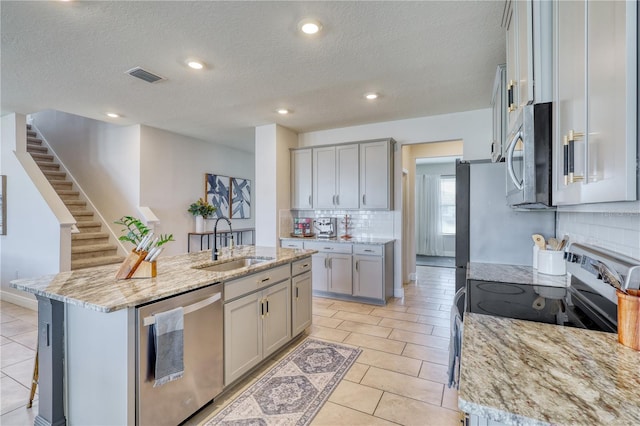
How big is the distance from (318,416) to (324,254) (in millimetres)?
2671

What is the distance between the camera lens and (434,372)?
2480mm

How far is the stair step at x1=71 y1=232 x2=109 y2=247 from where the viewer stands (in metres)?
4.77

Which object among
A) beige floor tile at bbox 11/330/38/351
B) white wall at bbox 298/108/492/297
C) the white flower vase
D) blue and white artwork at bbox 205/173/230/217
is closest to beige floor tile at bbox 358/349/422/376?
white wall at bbox 298/108/492/297

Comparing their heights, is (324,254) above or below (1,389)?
above

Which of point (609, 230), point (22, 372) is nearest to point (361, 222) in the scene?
point (609, 230)

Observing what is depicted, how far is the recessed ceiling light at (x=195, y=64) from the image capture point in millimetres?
2740

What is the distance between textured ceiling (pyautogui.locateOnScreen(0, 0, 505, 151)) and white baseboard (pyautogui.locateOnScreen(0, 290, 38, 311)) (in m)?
2.50

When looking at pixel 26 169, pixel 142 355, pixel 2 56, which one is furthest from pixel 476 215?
pixel 26 169

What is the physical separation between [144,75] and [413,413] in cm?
368

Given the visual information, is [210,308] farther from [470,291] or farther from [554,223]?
[554,223]

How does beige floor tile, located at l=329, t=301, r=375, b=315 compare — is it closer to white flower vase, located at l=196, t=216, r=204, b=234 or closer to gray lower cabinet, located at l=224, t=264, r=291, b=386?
gray lower cabinet, located at l=224, t=264, r=291, b=386

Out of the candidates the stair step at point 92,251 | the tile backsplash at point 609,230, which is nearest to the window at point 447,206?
the tile backsplash at point 609,230

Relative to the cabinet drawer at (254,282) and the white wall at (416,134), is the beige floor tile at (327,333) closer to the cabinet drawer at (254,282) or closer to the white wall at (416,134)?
the cabinet drawer at (254,282)

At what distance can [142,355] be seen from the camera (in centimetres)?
156
